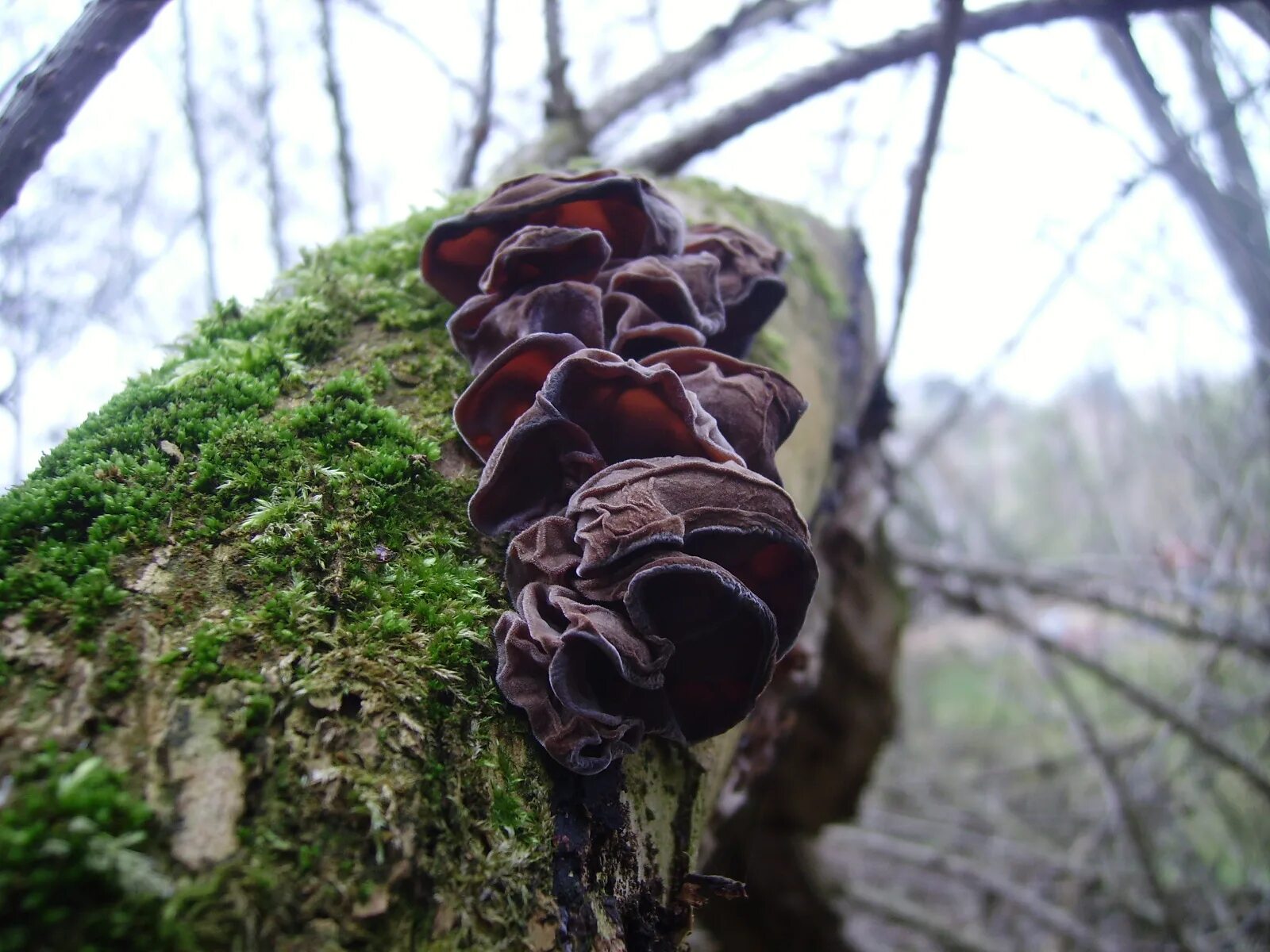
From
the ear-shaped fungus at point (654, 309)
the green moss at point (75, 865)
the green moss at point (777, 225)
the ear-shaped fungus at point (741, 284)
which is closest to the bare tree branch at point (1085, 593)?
the green moss at point (777, 225)

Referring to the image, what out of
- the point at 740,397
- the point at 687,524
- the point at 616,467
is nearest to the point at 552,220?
the point at 740,397

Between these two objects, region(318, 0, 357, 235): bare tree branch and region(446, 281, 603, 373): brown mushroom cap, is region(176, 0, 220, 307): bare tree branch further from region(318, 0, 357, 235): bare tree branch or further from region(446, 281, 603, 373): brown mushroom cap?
region(446, 281, 603, 373): brown mushroom cap

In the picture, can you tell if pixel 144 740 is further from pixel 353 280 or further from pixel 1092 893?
pixel 1092 893

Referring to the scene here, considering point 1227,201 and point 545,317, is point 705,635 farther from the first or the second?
point 1227,201

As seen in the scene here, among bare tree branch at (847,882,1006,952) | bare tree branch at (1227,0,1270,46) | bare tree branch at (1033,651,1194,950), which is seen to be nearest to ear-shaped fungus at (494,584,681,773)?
bare tree branch at (1227,0,1270,46)

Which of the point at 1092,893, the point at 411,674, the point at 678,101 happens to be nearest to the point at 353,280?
the point at 411,674

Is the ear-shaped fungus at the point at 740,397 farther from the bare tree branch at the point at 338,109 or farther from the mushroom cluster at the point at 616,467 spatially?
the bare tree branch at the point at 338,109
